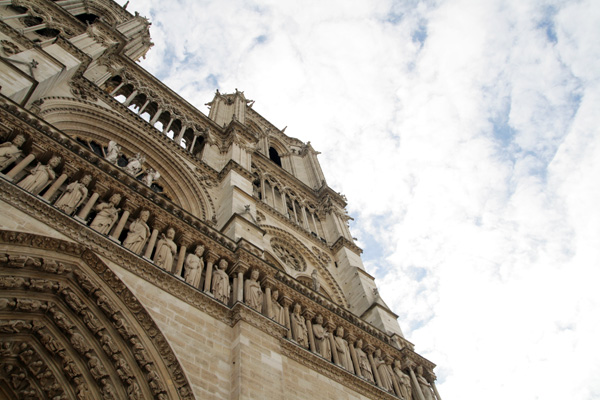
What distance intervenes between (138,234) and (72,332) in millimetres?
2279

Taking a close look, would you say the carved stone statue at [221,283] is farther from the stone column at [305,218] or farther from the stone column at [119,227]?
the stone column at [305,218]

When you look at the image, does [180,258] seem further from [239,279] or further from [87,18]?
[87,18]

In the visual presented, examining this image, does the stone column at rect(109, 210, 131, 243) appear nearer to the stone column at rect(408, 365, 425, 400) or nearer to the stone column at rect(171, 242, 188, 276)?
the stone column at rect(171, 242, 188, 276)

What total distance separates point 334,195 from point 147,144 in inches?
372

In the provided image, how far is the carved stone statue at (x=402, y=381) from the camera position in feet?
34.8

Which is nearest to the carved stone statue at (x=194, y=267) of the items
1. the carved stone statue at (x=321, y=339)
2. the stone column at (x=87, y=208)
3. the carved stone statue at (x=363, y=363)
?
the stone column at (x=87, y=208)

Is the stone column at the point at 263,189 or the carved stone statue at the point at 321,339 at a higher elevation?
the stone column at the point at 263,189

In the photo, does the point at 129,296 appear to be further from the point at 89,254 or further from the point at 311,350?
the point at 311,350

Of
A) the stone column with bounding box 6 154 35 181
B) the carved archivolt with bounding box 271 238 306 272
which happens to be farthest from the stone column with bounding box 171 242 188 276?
the carved archivolt with bounding box 271 238 306 272

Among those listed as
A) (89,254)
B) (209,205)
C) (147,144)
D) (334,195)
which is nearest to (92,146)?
(147,144)

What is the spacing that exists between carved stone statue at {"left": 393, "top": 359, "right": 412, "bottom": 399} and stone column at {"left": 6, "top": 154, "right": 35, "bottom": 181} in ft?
27.2

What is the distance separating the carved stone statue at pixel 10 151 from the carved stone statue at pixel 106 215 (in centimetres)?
142

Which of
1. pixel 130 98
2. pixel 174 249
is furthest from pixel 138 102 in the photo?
pixel 174 249

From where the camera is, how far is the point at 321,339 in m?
9.92
